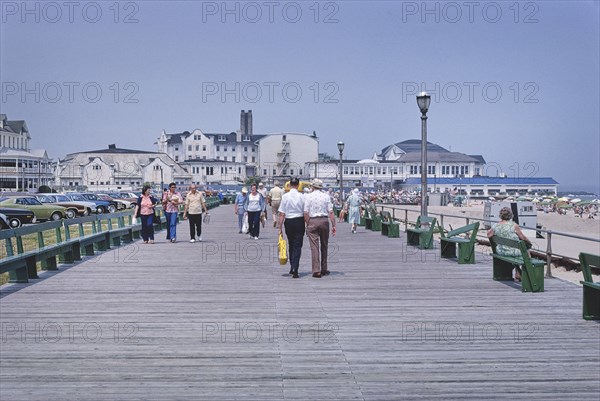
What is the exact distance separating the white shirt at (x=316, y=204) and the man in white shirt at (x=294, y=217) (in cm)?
17

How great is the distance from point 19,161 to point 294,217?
9945cm

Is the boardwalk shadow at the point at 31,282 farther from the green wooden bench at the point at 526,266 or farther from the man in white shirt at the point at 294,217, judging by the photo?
the green wooden bench at the point at 526,266

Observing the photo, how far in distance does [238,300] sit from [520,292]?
14.9 ft

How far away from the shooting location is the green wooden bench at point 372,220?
29391mm

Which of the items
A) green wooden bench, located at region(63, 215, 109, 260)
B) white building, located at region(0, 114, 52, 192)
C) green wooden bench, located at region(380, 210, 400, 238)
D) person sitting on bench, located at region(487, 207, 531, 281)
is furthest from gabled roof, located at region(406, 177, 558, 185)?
person sitting on bench, located at region(487, 207, 531, 281)

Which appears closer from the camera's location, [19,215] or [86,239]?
[86,239]

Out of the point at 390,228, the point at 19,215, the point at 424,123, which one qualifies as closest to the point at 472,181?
the point at 19,215

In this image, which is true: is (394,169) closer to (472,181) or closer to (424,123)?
(472,181)

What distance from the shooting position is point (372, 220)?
30.0 m

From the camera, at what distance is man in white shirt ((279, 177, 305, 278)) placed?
544 inches

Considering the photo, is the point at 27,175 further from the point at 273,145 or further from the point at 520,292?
the point at 520,292

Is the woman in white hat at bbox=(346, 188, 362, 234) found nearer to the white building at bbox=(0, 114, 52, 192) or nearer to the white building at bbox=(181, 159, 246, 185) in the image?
the white building at bbox=(0, 114, 52, 192)

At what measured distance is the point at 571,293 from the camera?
12.1 meters

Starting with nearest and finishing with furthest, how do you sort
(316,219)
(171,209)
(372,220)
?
(316,219) < (171,209) < (372,220)
